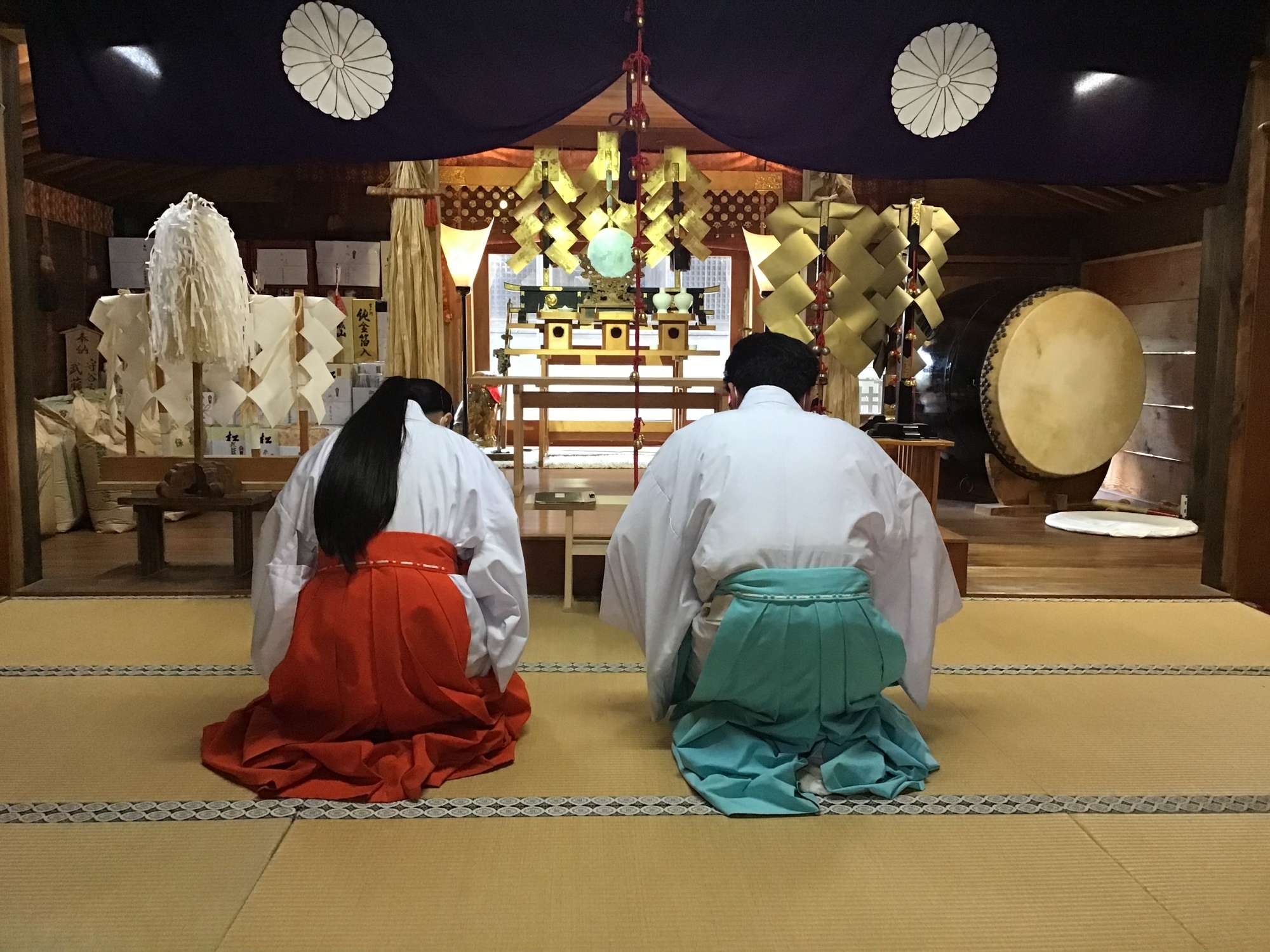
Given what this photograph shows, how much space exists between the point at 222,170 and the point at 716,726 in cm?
651

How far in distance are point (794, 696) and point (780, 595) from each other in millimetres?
229

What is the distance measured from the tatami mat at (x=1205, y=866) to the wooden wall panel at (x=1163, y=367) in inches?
182

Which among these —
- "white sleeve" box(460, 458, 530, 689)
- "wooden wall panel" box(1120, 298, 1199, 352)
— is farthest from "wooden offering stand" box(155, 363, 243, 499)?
"wooden wall panel" box(1120, 298, 1199, 352)

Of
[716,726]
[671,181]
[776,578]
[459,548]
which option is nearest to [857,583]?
[776,578]

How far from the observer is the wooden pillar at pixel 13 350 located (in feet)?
12.8

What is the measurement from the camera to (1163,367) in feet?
22.5

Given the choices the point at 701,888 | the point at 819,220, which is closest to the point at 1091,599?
the point at 819,220

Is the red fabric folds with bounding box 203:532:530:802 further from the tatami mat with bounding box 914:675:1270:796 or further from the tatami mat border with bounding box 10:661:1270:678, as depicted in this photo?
the tatami mat with bounding box 914:675:1270:796

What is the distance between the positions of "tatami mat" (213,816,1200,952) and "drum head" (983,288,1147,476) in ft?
14.2

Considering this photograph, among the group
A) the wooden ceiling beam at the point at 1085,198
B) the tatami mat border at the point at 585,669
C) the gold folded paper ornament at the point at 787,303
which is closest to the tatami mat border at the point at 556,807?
the tatami mat border at the point at 585,669

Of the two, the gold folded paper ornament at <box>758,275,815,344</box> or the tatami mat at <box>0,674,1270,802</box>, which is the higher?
the gold folded paper ornament at <box>758,275,815,344</box>

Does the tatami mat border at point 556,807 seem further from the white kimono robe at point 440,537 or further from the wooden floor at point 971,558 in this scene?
the wooden floor at point 971,558

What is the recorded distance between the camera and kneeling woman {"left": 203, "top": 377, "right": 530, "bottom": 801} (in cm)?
227

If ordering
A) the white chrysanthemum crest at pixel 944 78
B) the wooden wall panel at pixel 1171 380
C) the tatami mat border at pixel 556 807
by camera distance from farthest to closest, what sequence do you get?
the wooden wall panel at pixel 1171 380
the white chrysanthemum crest at pixel 944 78
the tatami mat border at pixel 556 807
